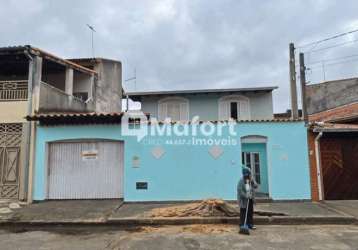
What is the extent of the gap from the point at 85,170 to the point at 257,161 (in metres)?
6.89

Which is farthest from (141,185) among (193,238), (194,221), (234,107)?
(234,107)

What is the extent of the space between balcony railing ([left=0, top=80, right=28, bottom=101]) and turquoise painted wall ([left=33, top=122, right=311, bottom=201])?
2.77 meters

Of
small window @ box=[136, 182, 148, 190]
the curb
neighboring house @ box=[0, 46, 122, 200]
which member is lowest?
the curb

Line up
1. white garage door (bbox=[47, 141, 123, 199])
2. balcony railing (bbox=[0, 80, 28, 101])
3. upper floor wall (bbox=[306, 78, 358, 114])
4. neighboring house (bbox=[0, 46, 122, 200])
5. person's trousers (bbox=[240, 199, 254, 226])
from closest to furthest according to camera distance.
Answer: person's trousers (bbox=[240, 199, 254, 226])
neighboring house (bbox=[0, 46, 122, 200])
white garage door (bbox=[47, 141, 123, 199])
balcony railing (bbox=[0, 80, 28, 101])
upper floor wall (bbox=[306, 78, 358, 114])

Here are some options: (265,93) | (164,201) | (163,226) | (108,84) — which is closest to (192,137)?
(164,201)

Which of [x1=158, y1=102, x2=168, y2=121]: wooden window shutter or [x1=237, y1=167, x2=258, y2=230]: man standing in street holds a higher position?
[x1=158, y1=102, x2=168, y2=121]: wooden window shutter

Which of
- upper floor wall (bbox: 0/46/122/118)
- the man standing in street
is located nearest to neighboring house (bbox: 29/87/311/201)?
upper floor wall (bbox: 0/46/122/118)

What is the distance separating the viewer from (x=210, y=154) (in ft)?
34.9

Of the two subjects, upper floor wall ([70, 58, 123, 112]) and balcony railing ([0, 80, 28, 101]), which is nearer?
balcony railing ([0, 80, 28, 101])

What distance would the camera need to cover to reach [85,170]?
11148mm

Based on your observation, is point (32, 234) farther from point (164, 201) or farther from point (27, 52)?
point (27, 52)

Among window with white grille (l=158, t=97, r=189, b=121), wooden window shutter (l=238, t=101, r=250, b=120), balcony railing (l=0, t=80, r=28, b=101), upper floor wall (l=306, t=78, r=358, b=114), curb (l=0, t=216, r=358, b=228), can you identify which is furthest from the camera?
upper floor wall (l=306, t=78, r=358, b=114)

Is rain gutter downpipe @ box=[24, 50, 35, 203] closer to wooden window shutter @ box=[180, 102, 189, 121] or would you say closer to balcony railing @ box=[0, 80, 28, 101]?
balcony railing @ box=[0, 80, 28, 101]

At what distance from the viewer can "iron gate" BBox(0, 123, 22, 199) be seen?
1092 cm
